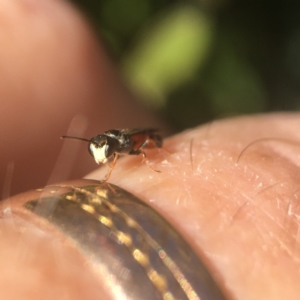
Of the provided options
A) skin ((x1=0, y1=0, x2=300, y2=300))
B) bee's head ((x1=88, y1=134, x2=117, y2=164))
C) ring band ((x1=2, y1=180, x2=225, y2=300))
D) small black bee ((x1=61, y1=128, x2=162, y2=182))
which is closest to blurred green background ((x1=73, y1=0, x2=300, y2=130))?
skin ((x1=0, y1=0, x2=300, y2=300))

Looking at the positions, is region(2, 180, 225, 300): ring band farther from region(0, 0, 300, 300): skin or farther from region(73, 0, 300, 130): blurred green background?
region(73, 0, 300, 130): blurred green background

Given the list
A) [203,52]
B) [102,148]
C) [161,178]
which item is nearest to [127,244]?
[161,178]

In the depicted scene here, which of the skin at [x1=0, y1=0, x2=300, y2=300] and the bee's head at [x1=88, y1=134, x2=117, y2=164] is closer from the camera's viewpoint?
the skin at [x1=0, y1=0, x2=300, y2=300]

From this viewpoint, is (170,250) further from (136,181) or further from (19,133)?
(19,133)

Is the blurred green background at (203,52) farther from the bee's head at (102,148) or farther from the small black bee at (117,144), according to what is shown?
the bee's head at (102,148)

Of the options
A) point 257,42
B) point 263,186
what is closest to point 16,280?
point 263,186

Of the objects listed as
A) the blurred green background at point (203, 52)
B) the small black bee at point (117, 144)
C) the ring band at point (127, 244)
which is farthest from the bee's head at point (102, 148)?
the blurred green background at point (203, 52)

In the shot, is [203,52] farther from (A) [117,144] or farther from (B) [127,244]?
(B) [127,244]
